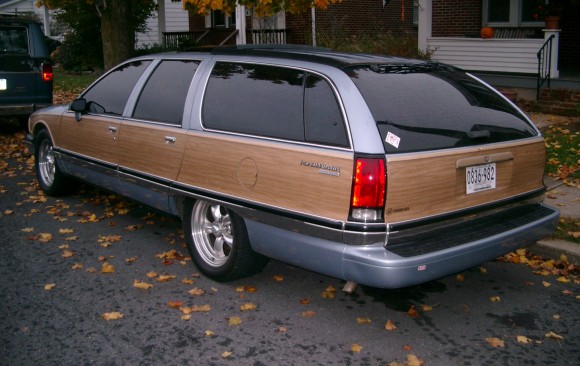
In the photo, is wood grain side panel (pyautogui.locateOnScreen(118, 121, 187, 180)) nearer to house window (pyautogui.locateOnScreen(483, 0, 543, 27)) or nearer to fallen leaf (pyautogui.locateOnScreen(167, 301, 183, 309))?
fallen leaf (pyautogui.locateOnScreen(167, 301, 183, 309))

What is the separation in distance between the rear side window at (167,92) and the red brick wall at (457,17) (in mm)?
12198

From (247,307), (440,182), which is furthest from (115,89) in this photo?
(440,182)

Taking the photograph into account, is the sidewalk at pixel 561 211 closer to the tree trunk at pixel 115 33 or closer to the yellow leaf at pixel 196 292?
the yellow leaf at pixel 196 292

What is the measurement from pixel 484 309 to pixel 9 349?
323 centimetres

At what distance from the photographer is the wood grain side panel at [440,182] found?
4176 mm

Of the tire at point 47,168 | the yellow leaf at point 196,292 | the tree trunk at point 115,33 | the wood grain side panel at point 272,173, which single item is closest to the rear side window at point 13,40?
the tree trunk at point 115,33

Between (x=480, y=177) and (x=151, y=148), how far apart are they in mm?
2811

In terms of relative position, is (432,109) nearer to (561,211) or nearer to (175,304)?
(175,304)

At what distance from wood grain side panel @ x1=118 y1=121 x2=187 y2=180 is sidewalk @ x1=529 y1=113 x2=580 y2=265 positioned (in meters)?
3.24

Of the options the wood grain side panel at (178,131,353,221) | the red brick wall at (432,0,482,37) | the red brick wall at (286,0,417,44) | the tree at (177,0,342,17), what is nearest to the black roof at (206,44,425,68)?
the wood grain side panel at (178,131,353,221)

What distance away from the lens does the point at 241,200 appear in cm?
492

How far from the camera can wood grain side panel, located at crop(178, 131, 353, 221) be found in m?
4.28

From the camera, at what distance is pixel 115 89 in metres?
6.78

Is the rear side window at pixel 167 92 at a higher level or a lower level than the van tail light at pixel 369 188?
higher
